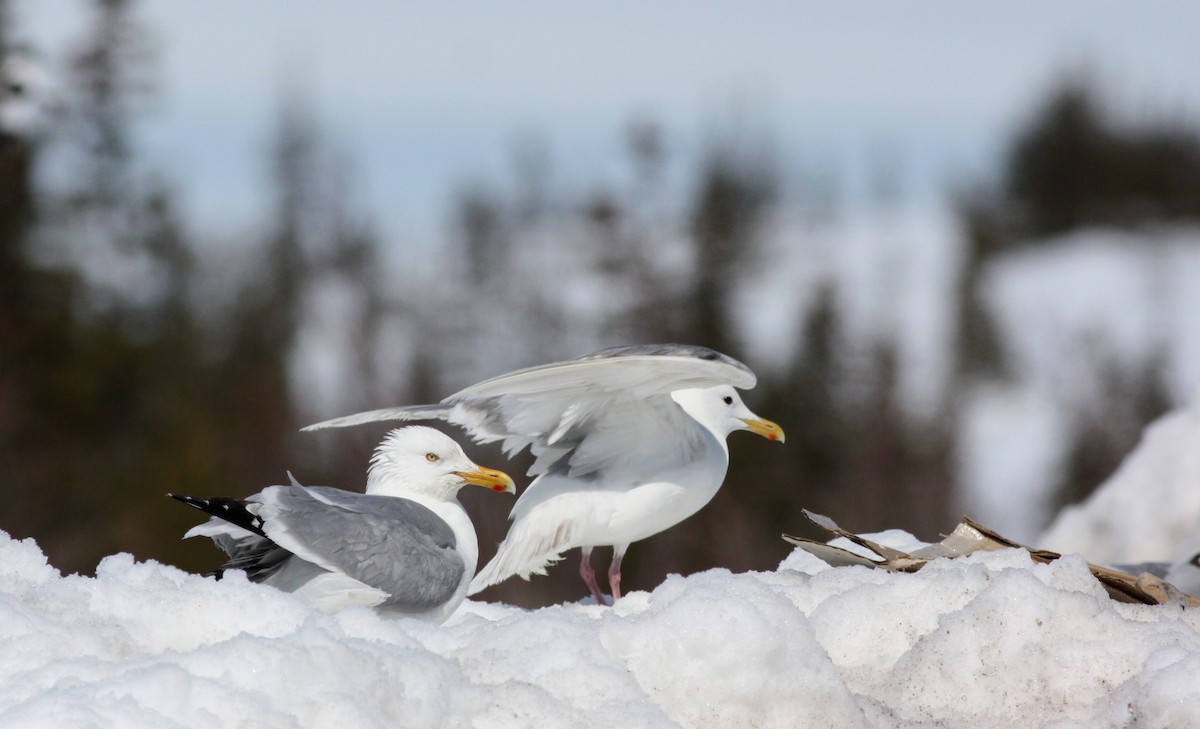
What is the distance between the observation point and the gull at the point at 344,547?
329cm

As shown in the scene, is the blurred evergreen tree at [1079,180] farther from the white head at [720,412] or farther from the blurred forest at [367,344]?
the white head at [720,412]

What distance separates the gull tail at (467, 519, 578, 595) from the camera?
15.0ft

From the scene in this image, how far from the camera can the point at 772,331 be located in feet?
126

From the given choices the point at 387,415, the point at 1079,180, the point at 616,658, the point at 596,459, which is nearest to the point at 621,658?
the point at 616,658

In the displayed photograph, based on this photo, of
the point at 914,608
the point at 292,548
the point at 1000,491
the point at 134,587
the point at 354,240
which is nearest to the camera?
the point at 134,587

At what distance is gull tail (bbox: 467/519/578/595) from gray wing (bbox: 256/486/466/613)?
93 centimetres

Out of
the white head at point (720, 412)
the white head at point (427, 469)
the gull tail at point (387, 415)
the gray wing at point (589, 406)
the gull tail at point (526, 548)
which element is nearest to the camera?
the gull tail at point (387, 415)

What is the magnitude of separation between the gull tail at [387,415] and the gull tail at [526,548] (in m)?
0.48

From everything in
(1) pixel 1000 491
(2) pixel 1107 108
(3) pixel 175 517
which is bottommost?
(1) pixel 1000 491

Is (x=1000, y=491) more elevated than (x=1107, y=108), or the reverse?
(x=1107, y=108)

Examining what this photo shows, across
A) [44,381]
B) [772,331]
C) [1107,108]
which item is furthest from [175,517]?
[1107,108]

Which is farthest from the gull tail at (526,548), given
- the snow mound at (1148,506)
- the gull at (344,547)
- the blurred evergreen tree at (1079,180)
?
the blurred evergreen tree at (1079,180)

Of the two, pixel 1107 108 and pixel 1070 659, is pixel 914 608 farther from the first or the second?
pixel 1107 108

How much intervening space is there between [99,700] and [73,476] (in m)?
27.8
